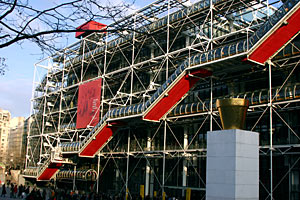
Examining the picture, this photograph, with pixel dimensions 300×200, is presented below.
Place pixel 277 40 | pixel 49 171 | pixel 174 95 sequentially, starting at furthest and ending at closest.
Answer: pixel 49 171 < pixel 174 95 < pixel 277 40

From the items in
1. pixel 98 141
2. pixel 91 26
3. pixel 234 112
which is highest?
pixel 91 26

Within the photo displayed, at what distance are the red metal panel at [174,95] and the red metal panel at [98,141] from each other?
5.61m

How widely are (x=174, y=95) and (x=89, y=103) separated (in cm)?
1419

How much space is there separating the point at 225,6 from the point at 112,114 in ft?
40.0

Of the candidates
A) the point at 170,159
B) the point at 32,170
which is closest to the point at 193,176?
the point at 170,159

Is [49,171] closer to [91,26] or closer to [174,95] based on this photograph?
[91,26]

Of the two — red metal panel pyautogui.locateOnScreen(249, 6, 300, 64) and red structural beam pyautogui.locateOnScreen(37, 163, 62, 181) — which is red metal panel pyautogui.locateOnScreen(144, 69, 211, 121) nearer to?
red metal panel pyautogui.locateOnScreen(249, 6, 300, 64)

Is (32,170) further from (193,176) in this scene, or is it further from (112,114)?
(193,176)

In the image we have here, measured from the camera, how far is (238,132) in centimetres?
1501

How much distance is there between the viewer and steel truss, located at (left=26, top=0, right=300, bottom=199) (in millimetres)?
23359

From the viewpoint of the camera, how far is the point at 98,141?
33125 mm

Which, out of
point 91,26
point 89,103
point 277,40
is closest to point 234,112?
point 277,40

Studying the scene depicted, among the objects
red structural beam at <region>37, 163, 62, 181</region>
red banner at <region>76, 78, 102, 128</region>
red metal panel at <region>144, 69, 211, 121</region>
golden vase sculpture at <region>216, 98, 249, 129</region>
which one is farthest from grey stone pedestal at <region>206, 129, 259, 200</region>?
red structural beam at <region>37, 163, 62, 181</region>

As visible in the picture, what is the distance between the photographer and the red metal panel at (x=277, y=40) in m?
21.6
